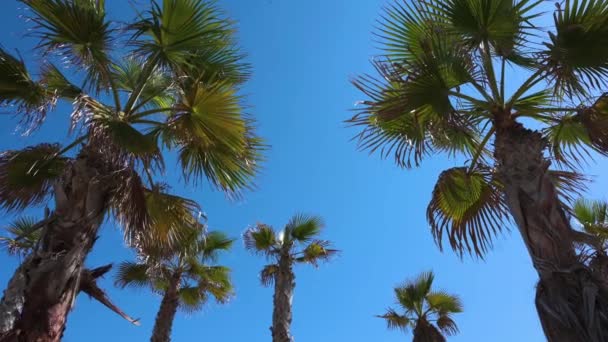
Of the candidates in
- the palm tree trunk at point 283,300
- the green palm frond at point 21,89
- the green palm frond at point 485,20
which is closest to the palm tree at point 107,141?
the green palm frond at point 21,89

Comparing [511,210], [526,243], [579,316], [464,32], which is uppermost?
[464,32]

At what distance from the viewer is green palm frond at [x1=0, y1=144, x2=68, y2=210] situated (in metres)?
5.89

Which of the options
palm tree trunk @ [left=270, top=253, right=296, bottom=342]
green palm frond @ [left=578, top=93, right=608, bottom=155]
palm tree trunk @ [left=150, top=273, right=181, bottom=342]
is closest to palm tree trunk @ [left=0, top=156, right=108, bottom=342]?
green palm frond @ [left=578, top=93, right=608, bottom=155]

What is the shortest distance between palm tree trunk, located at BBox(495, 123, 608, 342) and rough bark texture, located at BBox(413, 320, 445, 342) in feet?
22.4

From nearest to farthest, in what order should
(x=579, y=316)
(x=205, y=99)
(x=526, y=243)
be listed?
(x=579, y=316) → (x=526, y=243) → (x=205, y=99)

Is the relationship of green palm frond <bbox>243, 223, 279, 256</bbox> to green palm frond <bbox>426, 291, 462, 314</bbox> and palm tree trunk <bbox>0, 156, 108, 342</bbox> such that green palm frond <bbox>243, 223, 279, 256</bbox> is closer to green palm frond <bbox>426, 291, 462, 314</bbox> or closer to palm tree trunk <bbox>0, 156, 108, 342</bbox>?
green palm frond <bbox>426, 291, 462, 314</bbox>

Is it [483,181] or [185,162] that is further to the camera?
[185,162]

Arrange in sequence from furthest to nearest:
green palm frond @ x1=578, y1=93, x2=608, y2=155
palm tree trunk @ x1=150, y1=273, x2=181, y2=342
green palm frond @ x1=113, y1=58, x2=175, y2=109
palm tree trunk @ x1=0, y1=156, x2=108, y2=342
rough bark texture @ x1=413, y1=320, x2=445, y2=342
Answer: palm tree trunk @ x1=150, y1=273, x2=181, y2=342
rough bark texture @ x1=413, y1=320, x2=445, y2=342
green palm frond @ x1=113, y1=58, x2=175, y2=109
green palm frond @ x1=578, y1=93, x2=608, y2=155
palm tree trunk @ x1=0, y1=156, x2=108, y2=342

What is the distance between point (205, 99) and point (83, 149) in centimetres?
139

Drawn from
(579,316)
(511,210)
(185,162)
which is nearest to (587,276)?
(579,316)

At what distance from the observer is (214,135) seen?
6000 millimetres

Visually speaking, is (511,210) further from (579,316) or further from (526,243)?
(579,316)

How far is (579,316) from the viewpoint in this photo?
12.3 feet

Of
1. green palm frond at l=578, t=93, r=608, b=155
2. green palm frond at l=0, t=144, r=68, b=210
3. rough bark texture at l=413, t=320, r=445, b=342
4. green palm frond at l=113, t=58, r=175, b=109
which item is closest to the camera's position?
green palm frond at l=578, t=93, r=608, b=155
